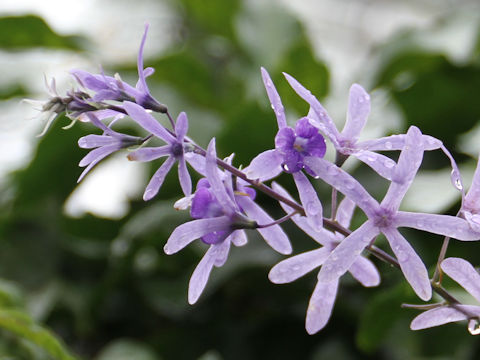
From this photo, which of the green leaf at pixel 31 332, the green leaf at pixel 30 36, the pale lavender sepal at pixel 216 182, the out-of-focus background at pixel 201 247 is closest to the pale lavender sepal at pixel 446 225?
the pale lavender sepal at pixel 216 182

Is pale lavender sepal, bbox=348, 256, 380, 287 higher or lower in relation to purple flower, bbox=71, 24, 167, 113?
lower

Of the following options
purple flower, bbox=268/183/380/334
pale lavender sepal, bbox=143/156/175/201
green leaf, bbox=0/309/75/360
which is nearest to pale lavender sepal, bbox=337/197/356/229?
purple flower, bbox=268/183/380/334

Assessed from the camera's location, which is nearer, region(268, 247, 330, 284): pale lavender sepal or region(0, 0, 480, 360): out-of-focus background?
region(268, 247, 330, 284): pale lavender sepal

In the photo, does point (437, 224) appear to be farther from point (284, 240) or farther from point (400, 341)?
point (400, 341)

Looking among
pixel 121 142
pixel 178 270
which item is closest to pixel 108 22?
pixel 178 270

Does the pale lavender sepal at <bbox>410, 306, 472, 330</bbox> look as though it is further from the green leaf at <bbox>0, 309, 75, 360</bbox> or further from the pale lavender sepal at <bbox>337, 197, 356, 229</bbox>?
the green leaf at <bbox>0, 309, 75, 360</bbox>

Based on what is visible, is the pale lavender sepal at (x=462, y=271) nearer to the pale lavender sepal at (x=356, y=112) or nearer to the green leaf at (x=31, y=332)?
the pale lavender sepal at (x=356, y=112)
